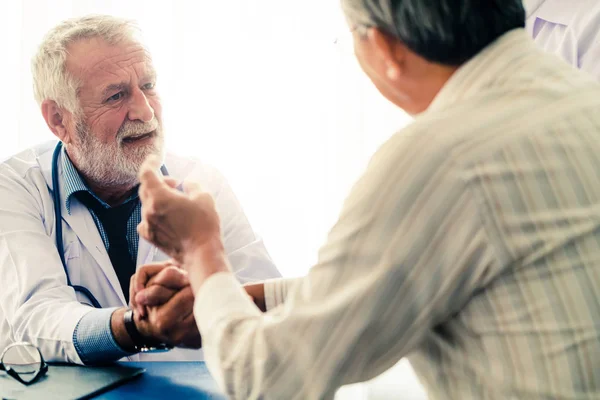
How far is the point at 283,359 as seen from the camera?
72 centimetres

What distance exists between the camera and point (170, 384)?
117 cm

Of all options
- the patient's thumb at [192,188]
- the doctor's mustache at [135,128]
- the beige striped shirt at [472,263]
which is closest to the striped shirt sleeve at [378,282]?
the beige striped shirt at [472,263]

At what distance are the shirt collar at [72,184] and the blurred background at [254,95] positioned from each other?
98 cm

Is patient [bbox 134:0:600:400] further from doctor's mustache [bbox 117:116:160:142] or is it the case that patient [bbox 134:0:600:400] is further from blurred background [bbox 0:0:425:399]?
blurred background [bbox 0:0:425:399]

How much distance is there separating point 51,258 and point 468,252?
1241 millimetres

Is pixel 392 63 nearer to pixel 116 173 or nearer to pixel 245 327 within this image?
pixel 245 327

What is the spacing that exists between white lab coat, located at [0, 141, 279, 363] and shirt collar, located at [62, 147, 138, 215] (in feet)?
0.07

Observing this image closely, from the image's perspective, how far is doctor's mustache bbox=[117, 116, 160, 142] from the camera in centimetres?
182

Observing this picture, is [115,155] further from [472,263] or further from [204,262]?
[472,263]

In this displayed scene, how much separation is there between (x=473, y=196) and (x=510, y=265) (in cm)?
9

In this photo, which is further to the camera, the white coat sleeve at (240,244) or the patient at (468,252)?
the white coat sleeve at (240,244)

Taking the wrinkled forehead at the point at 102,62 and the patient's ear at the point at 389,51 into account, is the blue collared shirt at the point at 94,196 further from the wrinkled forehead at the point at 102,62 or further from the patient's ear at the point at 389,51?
the patient's ear at the point at 389,51

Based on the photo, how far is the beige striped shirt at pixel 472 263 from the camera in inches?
27.3

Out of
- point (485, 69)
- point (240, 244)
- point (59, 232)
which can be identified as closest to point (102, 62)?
point (59, 232)
